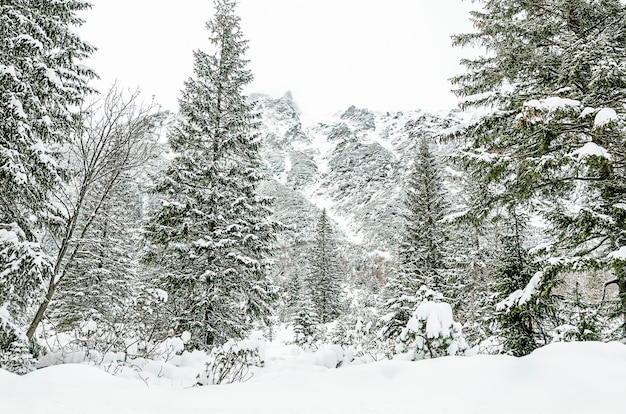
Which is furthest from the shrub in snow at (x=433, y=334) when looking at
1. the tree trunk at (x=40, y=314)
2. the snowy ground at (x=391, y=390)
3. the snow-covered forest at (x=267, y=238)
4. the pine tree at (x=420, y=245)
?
the pine tree at (x=420, y=245)

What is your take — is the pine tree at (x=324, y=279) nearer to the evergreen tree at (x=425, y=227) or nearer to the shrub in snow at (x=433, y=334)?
the evergreen tree at (x=425, y=227)

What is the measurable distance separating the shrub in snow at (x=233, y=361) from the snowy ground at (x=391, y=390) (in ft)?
3.69

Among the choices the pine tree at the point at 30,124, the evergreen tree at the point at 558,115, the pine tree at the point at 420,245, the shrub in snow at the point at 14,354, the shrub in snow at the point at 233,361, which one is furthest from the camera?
the pine tree at the point at 420,245

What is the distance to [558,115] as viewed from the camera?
6203 millimetres

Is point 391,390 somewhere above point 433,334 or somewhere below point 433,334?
below

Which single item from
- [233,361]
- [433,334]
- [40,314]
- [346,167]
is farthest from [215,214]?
[346,167]

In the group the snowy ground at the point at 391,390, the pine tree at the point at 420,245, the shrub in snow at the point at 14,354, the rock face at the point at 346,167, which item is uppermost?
the rock face at the point at 346,167

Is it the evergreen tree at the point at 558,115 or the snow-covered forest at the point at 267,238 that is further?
the evergreen tree at the point at 558,115

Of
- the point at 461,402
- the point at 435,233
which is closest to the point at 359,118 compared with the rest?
the point at 435,233

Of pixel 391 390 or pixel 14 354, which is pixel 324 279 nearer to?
pixel 14 354

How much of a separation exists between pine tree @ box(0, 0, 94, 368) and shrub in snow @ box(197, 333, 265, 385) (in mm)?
3461

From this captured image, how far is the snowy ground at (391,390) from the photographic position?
9.97 feet

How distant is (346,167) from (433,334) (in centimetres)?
11366

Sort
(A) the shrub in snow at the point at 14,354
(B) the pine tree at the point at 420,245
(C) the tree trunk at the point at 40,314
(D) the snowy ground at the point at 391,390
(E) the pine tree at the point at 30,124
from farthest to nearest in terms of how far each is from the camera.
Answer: (B) the pine tree at the point at 420,245 < (C) the tree trunk at the point at 40,314 < (E) the pine tree at the point at 30,124 < (A) the shrub in snow at the point at 14,354 < (D) the snowy ground at the point at 391,390
